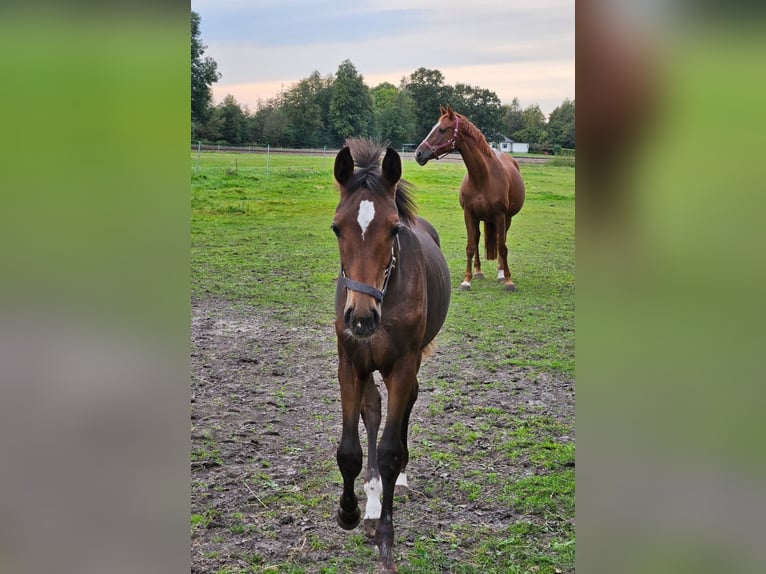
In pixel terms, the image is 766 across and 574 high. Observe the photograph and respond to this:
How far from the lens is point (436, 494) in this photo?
3857mm

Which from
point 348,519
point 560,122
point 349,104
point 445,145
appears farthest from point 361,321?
point 445,145

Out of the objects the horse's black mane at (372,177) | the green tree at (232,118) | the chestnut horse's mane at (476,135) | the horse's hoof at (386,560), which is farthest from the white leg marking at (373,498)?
the chestnut horse's mane at (476,135)

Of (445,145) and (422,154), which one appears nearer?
(422,154)

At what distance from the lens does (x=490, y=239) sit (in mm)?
8156

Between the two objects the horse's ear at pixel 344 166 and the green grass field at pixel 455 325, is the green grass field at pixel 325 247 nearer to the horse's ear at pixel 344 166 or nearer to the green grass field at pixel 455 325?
the green grass field at pixel 455 325

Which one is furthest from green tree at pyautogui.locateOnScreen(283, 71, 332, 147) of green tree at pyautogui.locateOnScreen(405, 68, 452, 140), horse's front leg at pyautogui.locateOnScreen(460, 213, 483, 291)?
horse's front leg at pyautogui.locateOnScreen(460, 213, 483, 291)

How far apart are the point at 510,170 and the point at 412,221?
5518 mm

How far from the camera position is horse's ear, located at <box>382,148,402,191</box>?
267 centimetres

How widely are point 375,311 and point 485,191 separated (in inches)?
228

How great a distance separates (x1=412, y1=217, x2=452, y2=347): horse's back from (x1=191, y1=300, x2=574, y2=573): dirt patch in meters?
1.05

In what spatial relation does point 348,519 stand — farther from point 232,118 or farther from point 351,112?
point 232,118

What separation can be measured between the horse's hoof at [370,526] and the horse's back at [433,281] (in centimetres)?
99
